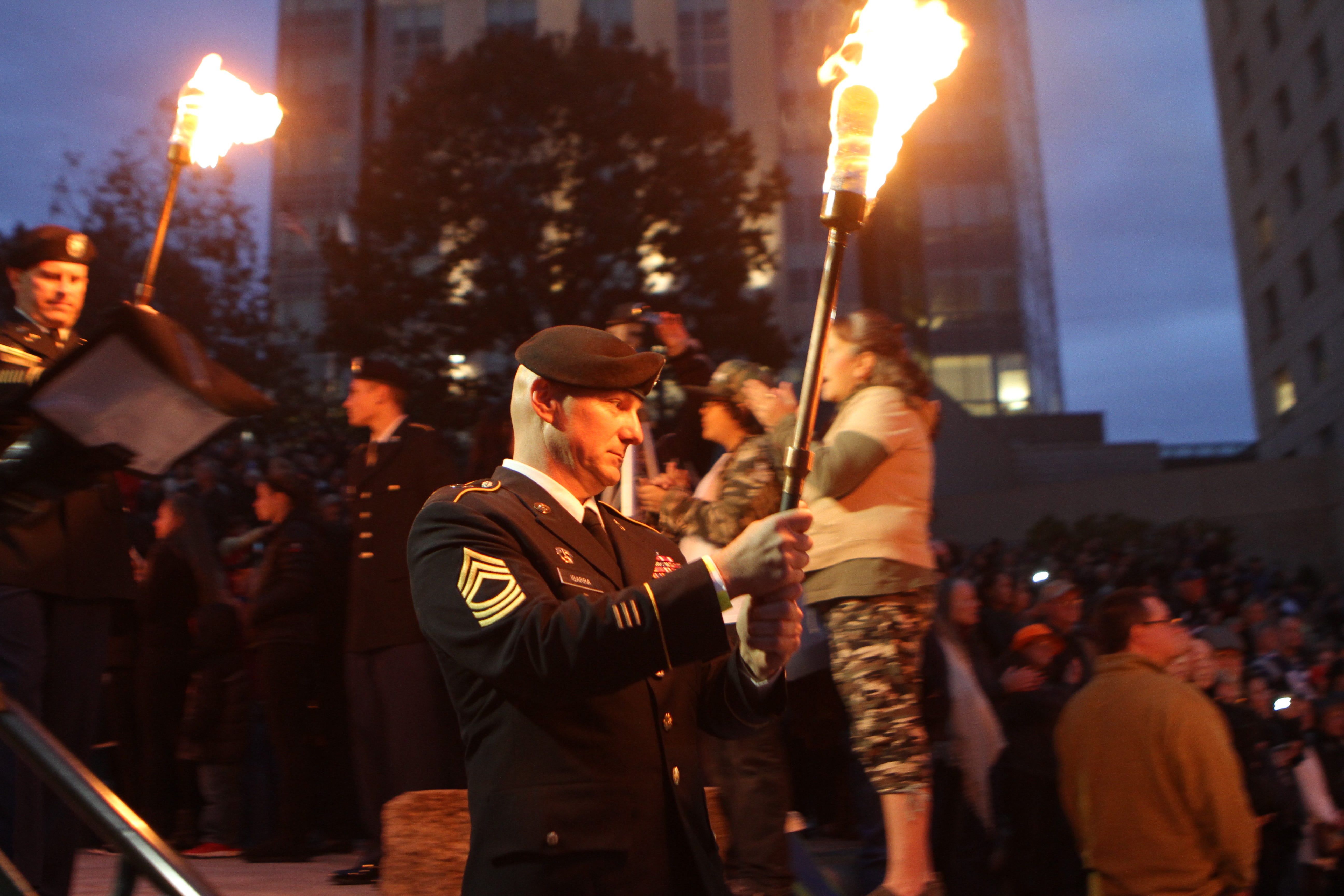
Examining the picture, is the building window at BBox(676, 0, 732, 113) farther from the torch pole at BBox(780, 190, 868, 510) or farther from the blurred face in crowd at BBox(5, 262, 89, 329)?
the torch pole at BBox(780, 190, 868, 510)

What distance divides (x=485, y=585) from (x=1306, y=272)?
44347 millimetres

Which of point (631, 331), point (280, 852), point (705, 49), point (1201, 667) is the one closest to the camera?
point (631, 331)

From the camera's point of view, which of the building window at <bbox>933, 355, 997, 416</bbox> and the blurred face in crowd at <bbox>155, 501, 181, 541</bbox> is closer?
the blurred face in crowd at <bbox>155, 501, 181, 541</bbox>

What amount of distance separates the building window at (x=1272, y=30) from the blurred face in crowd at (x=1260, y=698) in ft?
131

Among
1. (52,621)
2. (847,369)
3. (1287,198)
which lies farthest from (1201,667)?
(1287,198)

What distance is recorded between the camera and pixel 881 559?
4.43 meters

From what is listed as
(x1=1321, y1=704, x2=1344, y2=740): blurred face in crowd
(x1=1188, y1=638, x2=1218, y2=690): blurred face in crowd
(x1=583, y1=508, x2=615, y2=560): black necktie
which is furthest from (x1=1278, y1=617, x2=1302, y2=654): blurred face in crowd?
(x1=583, y1=508, x2=615, y2=560): black necktie

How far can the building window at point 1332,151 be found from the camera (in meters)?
37.8

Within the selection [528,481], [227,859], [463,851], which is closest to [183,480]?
[227,859]

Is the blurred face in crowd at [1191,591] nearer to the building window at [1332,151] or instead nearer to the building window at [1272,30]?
the building window at [1332,151]

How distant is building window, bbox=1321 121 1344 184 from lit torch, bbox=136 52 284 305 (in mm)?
39787

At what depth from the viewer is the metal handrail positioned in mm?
2570

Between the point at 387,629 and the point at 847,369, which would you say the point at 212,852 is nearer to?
the point at 387,629

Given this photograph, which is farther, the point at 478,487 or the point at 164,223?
the point at 164,223
